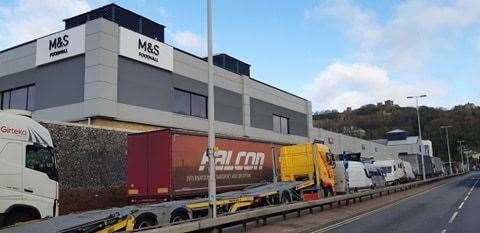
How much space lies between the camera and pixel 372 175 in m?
38.9

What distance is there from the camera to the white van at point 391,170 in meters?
46.9

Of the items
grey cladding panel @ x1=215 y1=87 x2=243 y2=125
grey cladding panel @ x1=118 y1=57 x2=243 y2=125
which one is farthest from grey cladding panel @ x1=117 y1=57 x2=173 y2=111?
grey cladding panel @ x1=215 y1=87 x2=243 y2=125

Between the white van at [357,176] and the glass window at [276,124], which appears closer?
the white van at [357,176]

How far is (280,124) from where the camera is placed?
53.6m

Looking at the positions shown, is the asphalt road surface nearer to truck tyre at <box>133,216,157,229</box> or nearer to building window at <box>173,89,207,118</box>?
truck tyre at <box>133,216,157,229</box>

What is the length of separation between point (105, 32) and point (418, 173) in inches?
1750

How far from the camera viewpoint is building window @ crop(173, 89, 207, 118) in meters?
37.6

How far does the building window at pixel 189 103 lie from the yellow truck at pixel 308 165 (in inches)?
583

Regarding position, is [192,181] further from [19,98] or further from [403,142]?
[403,142]

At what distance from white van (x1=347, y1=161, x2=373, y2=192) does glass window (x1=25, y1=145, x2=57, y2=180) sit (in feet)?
73.4

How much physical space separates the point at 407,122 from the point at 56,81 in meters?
107

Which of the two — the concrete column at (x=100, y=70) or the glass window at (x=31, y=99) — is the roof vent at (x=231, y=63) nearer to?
the concrete column at (x=100, y=70)

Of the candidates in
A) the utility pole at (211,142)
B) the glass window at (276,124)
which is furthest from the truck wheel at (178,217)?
the glass window at (276,124)

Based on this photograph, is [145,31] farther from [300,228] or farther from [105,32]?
[300,228]
